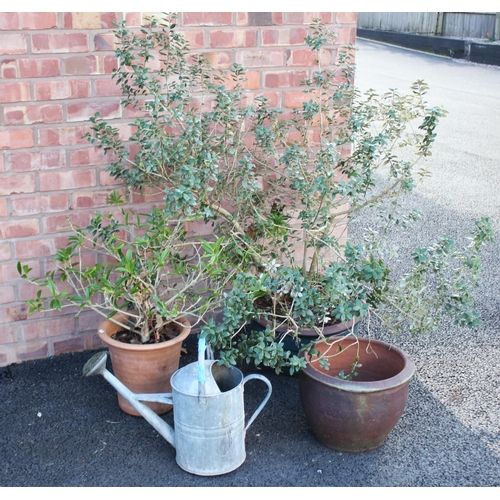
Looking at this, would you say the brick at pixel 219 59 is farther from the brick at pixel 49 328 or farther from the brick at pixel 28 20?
the brick at pixel 49 328

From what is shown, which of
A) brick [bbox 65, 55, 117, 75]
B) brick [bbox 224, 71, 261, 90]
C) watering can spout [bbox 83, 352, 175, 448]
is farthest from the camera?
brick [bbox 224, 71, 261, 90]

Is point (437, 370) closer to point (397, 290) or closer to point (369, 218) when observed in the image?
point (397, 290)

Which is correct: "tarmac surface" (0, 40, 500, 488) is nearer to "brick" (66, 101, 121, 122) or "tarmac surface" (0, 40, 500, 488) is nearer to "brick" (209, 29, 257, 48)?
"brick" (66, 101, 121, 122)

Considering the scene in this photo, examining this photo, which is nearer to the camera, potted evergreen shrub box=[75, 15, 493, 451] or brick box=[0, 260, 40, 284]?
potted evergreen shrub box=[75, 15, 493, 451]

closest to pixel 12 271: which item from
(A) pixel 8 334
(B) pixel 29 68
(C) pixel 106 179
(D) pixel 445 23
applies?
(A) pixel 8 334

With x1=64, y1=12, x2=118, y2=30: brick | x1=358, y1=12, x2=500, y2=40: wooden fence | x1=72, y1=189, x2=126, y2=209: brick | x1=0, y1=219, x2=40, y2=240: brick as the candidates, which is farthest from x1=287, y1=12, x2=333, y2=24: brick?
x1=358, y1=12, x2=500, y2=40: wooden fence

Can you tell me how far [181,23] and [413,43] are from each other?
18082 mm

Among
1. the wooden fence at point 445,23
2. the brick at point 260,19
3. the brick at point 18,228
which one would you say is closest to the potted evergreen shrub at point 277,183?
the brick at point 260,19

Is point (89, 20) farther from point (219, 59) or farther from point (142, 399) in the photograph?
point (142, 399)

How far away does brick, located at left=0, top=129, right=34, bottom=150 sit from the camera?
2.90 meters

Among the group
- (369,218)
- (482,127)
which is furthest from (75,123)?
(482,127)

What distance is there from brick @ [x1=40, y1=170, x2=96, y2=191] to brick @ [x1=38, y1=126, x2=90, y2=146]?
0.14m

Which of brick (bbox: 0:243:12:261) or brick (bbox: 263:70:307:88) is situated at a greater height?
brick (bbox: 263:70:307:88)

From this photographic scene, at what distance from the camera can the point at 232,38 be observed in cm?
316
